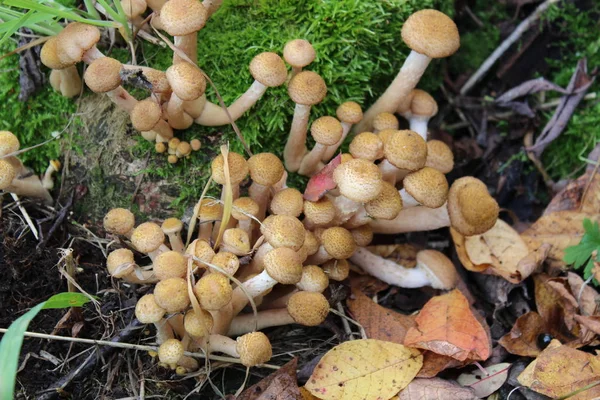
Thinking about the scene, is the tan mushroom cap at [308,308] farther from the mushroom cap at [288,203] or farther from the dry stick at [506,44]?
the dry stick at [506,44]

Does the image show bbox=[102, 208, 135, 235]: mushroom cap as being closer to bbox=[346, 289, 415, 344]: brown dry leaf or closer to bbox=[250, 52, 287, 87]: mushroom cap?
bbox=[250, 52, 287, 87]: mushroom cap

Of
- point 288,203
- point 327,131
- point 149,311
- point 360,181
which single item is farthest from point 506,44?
point 149,311

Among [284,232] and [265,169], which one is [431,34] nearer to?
[265,169]

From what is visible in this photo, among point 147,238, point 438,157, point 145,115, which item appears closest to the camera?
point 147,238

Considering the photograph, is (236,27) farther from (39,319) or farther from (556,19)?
(556,19)

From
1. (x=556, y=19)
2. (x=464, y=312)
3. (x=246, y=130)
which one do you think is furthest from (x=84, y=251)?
(x=556, y=19)

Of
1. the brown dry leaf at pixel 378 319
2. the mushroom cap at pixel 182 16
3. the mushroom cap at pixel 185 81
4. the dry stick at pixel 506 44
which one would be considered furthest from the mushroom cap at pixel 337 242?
the dry stick at pixel 506 44

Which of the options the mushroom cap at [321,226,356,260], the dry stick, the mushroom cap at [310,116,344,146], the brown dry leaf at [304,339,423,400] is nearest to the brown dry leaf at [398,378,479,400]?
the brown dry leaf at [304,339,423,400]
